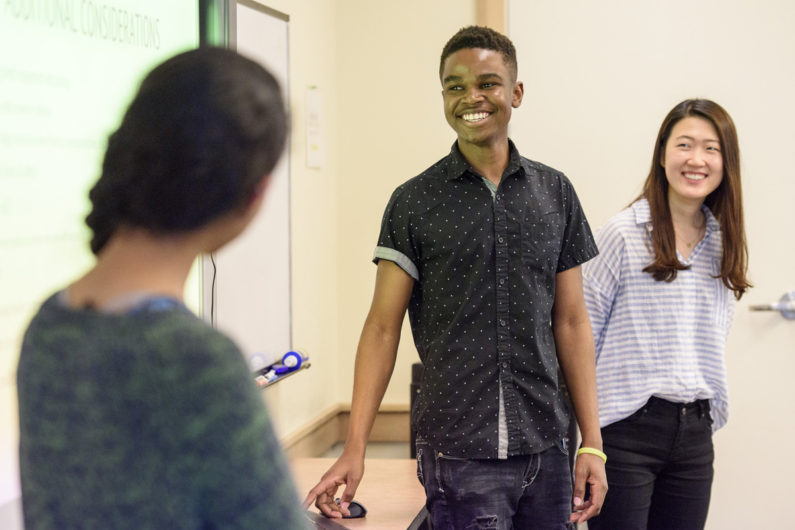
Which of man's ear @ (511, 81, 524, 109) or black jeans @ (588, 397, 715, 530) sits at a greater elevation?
man's ear @ (511, 81, 524, 109)

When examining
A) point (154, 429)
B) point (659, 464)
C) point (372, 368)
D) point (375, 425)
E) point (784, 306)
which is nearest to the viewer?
point (154, 429)

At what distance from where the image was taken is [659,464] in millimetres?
1924

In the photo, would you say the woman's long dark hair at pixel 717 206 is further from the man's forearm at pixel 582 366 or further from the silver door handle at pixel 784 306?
the silver door handle at pixel 784 306

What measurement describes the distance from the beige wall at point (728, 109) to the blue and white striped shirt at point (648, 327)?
1.09 metres

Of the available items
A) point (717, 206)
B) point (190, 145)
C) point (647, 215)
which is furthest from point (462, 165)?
point (190, 145)

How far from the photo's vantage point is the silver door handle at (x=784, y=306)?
296 cm

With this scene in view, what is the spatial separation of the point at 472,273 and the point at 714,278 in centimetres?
79

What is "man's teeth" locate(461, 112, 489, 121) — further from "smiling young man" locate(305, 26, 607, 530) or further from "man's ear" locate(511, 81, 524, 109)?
"man's ear" locate(511, 81, 524, 109)

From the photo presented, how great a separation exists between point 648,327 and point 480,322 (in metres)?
0.62

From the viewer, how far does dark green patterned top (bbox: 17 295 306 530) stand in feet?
1.84

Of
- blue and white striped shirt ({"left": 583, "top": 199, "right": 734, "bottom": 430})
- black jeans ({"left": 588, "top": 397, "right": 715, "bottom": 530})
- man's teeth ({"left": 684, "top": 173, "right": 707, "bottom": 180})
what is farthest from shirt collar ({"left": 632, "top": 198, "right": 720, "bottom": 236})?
black jeans ({"left": 588, "top": 397, "right": 715, "bottom": 530})

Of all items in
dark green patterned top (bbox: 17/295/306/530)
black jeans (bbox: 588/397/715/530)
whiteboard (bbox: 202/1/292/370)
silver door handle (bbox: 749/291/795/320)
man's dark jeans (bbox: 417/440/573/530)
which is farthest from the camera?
silver door handle (bbox: 749/291/795/320)

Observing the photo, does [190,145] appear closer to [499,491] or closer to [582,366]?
[499,491]

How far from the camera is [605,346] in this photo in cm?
199
